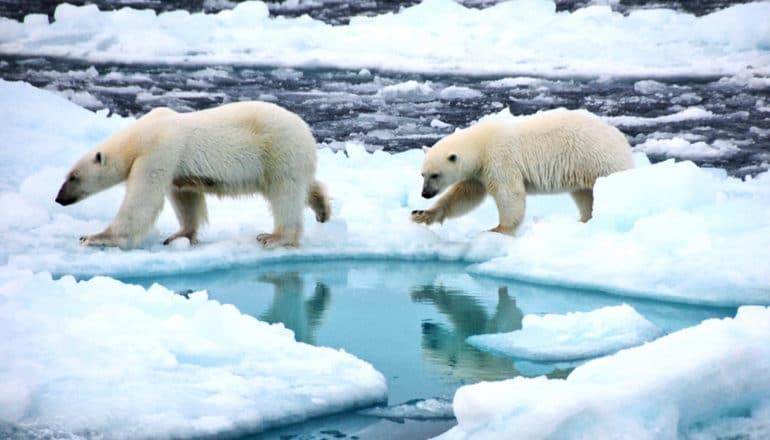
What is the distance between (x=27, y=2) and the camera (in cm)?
1966

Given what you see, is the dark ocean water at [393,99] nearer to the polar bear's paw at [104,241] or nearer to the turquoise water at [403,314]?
the turquoise water at [403,314]

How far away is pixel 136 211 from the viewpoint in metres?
5.91

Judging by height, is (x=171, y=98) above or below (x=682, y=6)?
below

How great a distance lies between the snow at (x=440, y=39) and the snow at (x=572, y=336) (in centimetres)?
1021

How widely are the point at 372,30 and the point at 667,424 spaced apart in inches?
569

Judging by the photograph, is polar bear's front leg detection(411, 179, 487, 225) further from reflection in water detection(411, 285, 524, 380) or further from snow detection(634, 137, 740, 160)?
snow detection(634, 137, 740, 160)

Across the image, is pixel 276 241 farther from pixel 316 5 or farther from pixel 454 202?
A: pixel 316 5

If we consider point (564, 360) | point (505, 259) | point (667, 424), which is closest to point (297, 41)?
point (505, 259)

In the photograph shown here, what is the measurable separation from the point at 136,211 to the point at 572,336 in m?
2.50

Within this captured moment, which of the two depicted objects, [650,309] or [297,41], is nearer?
[650,309]

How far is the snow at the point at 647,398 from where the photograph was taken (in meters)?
3.05

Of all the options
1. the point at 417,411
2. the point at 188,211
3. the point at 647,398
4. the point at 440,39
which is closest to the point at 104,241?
the point at 188,211

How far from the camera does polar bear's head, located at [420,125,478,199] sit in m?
6.61

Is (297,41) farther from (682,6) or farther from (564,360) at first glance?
(564,360)
